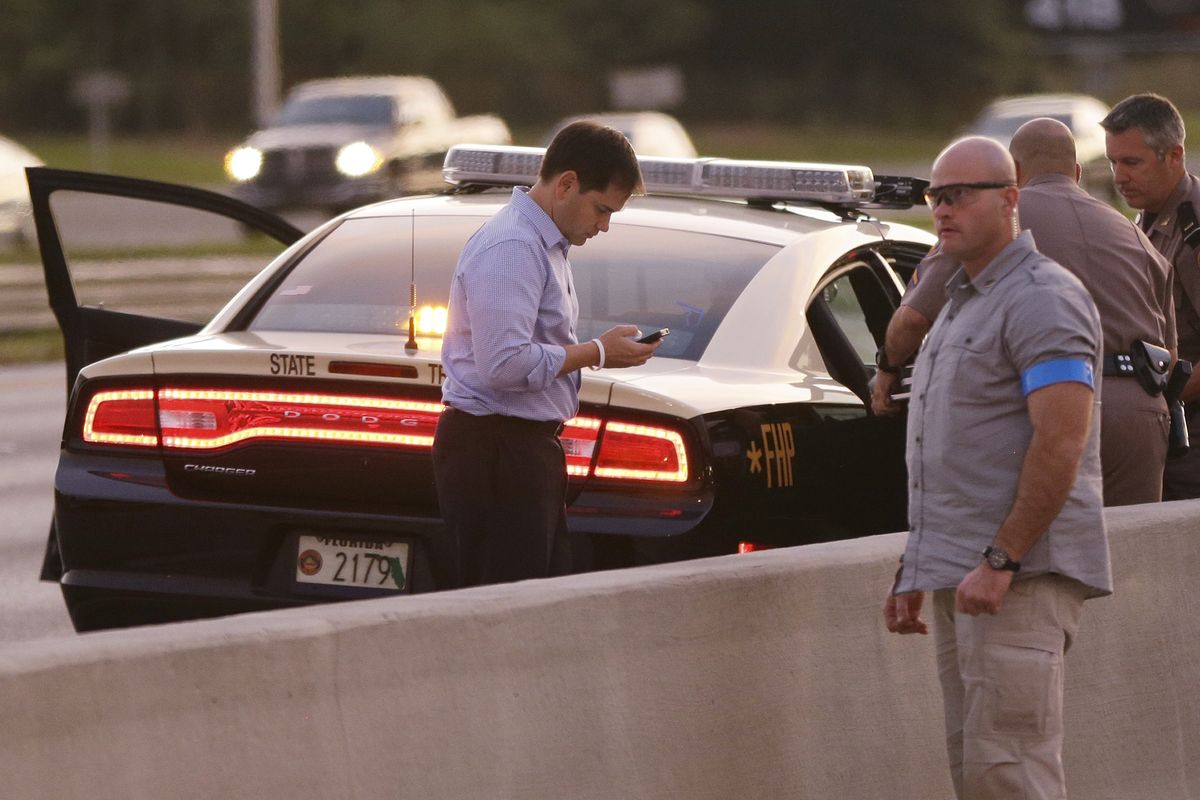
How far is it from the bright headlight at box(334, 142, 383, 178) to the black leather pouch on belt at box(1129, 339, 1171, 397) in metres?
21.7

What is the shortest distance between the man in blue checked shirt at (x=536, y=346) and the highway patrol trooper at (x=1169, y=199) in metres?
2.00

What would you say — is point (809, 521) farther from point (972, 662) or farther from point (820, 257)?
point (972, 662)

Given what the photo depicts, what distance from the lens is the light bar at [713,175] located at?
6363 mm

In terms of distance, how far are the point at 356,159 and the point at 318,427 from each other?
22.7 metres

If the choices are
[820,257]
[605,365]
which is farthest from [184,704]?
[820,257]

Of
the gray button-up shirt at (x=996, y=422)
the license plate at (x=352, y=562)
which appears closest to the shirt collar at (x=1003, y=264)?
the gray button-up shirt at (x=996, y=422)

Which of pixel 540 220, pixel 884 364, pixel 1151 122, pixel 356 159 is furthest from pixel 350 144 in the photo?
pixel 540 220

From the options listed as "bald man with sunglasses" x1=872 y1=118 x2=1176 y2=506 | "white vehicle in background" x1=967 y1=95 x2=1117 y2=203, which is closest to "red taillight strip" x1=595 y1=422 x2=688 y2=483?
"bald man with sunglasses" x1=872 y1=118 x2=1176 y2=506

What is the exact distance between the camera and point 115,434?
560cm

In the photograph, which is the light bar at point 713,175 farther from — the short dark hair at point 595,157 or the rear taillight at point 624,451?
the short dark hair at point 595,157

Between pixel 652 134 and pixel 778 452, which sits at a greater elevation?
pixel 652 134

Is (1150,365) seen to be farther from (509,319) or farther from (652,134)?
(652,134)

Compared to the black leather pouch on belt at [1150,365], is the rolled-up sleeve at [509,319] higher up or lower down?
higher up

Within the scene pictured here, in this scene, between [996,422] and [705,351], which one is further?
[705,351]
